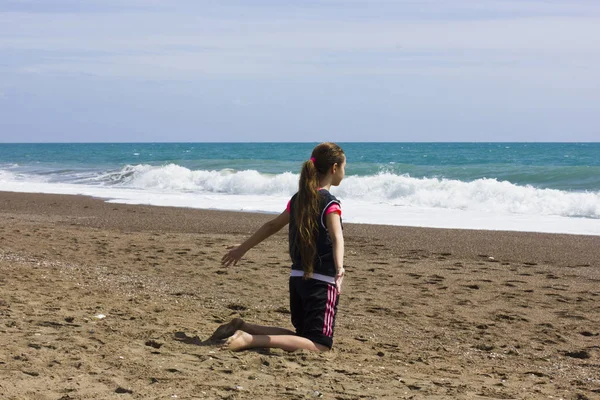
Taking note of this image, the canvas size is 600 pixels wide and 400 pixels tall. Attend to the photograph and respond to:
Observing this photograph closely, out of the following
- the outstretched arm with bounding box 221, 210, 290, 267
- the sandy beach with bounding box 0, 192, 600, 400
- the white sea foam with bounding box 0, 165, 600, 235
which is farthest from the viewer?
the white sea foam with bounding box 0, 165, 600, 235

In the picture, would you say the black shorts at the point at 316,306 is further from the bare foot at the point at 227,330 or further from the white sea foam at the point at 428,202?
the white sea foam at the point at 428,202

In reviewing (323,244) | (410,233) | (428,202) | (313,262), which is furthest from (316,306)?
(428,202)

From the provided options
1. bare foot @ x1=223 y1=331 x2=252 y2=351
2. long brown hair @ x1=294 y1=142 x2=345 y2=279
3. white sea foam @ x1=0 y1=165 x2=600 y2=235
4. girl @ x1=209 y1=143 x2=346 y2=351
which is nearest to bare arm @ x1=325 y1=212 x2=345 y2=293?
girl @ x1=209 y1=143 x2=346 y2=351

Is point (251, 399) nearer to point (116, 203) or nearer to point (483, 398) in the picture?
point (483, 398)

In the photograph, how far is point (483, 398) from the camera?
13.9 ft

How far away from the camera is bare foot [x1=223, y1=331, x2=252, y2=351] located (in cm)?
491

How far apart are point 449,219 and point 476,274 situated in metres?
7.32

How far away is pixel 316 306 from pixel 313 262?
31cm

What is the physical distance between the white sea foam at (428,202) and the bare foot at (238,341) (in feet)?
32.0

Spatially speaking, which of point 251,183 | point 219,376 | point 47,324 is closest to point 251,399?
point 219,376

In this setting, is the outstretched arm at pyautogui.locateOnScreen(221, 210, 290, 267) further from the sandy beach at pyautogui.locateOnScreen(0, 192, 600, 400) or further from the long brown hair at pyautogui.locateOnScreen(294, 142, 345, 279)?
the sandy beach at pyautogui.locateOnScreen(0, 192, 600, 400)

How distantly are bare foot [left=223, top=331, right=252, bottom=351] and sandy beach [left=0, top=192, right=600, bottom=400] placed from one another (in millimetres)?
102

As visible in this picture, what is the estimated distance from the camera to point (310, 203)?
16.3 feet

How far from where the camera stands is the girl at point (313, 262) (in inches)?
195
